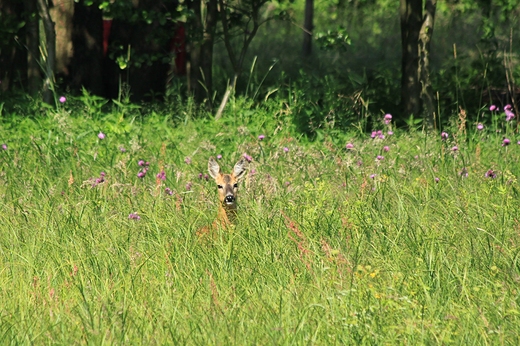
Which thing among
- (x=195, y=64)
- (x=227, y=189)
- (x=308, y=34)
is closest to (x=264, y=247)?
(x=227, y=189)

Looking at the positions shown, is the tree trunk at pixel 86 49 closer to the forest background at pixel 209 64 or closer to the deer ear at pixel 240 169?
the forest background at pixel 209 64

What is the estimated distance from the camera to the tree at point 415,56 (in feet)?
33.2

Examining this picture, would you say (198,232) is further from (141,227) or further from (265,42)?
(265,42)

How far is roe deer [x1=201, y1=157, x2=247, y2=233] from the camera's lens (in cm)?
617

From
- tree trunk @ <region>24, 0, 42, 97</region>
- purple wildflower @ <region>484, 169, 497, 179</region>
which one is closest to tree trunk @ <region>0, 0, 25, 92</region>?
tree trunk @ <region>24, 0, 42, 97</region>

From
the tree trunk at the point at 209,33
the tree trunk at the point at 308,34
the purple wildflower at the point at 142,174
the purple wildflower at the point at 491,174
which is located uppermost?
the tree trunk at the point at 209,33

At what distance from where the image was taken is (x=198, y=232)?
19.2 ft

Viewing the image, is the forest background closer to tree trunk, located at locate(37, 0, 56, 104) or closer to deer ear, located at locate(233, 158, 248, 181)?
tree trunk, located at locate(37, 0, 56, 104)

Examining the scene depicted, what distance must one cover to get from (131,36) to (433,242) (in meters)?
7.52

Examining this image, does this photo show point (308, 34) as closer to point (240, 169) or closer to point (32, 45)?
point (32, 45)

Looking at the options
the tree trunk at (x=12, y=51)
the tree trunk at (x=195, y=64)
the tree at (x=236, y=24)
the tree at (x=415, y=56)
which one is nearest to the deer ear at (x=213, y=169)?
the tree at (x=236, y=24)

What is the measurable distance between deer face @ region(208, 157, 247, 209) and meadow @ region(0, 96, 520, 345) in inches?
4.0

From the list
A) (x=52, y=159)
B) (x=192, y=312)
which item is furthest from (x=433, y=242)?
(x=52, y=159)

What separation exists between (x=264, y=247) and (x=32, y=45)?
668 centimetres
